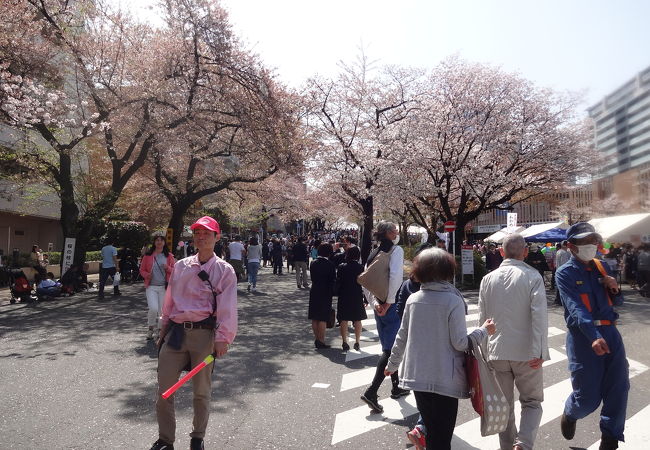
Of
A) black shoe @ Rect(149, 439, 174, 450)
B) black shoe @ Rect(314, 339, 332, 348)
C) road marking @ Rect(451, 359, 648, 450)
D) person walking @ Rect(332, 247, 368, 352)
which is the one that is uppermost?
person walking @ Rect(332, 247, 368, 352)

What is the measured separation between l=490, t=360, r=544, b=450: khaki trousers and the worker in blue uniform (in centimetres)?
33

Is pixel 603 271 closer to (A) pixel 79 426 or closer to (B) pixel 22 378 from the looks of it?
(A) pixel 79 426

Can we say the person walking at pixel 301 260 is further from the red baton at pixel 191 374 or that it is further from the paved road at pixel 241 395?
the red baton at pixel 191 374

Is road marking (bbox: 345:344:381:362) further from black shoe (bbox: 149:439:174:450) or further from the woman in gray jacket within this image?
the woman in gray jacket

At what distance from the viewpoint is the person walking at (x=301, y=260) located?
17.4 meters

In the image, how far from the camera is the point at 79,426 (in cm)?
441

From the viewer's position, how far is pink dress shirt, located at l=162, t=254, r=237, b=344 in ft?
11.7

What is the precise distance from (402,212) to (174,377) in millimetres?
32740

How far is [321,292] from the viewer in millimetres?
7867

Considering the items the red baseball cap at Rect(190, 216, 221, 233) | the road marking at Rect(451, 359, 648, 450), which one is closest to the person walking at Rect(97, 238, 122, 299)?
the red baseball cap at Rect(190, 216, 221, 233)

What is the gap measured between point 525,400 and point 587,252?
118 cm

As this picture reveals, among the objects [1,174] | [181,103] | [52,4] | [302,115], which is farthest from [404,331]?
[302,115]

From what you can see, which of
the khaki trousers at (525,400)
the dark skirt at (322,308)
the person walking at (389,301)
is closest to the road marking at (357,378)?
the person walking at (389,301)

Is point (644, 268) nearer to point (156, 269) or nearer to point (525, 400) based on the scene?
point (525, 400)
